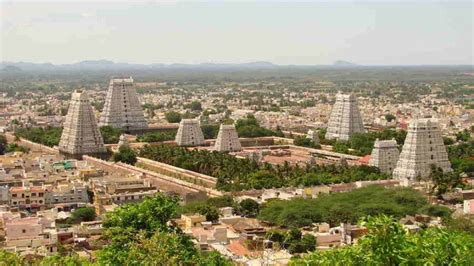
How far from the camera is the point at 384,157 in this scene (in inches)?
1912

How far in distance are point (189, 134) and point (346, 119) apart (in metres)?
12.0

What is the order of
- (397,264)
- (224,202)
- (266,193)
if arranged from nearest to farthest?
(397,264)
(224,202)
(266,193)

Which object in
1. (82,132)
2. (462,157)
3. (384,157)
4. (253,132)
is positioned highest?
(384,157)

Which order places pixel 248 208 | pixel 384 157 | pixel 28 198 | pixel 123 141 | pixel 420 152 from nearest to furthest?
pixel 248 208
pixel 28 198
pixel 420 152
pixel 384 157
pixel 123 141

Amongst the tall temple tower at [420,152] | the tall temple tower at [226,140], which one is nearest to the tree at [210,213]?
the tall temple tower at [420,152]

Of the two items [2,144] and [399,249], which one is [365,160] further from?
[399,249]

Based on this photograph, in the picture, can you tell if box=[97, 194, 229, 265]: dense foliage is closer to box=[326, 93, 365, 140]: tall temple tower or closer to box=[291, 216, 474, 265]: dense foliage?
box=[291, 216, 474, 265]: dense foliage

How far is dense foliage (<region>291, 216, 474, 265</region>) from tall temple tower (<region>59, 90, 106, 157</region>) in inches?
1818

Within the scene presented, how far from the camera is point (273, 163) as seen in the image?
52406 mm

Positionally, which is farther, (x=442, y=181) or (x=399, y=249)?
(x=442, y=181)

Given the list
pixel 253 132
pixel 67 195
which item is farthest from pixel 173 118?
pixel 67 195

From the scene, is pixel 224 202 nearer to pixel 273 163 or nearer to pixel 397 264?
pixel 273 163

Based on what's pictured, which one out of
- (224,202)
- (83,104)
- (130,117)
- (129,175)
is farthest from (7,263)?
(130,117)

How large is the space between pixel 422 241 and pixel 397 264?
0.53 metres
